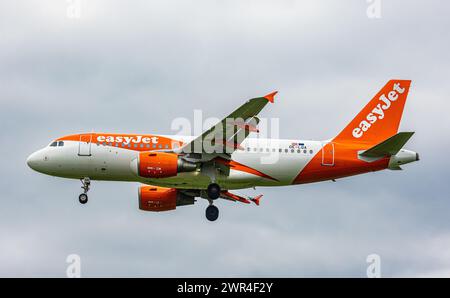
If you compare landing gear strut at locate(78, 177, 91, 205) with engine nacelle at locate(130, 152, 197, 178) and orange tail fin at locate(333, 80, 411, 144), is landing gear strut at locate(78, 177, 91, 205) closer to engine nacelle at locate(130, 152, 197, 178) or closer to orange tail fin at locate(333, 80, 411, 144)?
engine nacelle at locate(130, 152, 197, 178)

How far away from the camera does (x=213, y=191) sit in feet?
215

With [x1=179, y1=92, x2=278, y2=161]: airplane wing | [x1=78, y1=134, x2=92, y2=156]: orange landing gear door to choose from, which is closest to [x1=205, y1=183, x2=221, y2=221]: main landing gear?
[x1=179, y1=92, x2=278, y2=161]: airplane wing

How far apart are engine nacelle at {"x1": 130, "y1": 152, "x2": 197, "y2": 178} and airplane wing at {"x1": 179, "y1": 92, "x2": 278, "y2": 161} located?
4.53 ft

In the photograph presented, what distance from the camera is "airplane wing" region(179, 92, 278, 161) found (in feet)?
199

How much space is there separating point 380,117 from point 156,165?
16.4 metres

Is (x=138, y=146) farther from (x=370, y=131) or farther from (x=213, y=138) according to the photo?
(x=370, y=131)

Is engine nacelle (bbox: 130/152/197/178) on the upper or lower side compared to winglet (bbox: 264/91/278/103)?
lower

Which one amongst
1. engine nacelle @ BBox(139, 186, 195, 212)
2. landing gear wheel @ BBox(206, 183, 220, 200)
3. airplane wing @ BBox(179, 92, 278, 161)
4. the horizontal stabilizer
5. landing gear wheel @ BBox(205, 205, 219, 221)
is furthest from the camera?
engine nacelle @ BBox(139, 186, 195, 212)

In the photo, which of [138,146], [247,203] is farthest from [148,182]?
[247,203]

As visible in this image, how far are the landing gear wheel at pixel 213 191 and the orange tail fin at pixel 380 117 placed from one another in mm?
9055

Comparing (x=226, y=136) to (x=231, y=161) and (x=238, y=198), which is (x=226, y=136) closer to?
(x=231, y=161)

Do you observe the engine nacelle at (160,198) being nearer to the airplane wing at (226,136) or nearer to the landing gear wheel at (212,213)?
the landing gear wheel at (212,213)

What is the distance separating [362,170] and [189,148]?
38.4 feet

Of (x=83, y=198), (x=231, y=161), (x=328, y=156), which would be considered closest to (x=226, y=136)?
(x=231, y=161)
